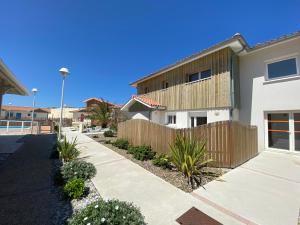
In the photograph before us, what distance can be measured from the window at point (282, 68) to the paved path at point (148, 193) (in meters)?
9.44

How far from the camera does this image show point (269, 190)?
4699mm

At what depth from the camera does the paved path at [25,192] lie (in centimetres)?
369

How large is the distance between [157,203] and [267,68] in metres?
10.6

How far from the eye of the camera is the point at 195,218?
137 inches

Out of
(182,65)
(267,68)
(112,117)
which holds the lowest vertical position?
(112,117)

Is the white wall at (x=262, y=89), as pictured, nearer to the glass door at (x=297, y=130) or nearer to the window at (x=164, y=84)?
the glass door at (x=297, y=130)

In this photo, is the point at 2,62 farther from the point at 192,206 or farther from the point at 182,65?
the point at 182,65

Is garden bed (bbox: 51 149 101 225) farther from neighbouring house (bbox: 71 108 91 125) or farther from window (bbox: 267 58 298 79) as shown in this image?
neighbouring house (bbox: 71 108 91 125)

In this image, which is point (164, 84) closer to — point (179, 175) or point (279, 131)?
point (279, 131)

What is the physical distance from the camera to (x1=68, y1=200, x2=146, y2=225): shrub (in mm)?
2736

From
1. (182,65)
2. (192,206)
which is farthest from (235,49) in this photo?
(192,206)

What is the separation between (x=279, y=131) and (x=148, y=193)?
9.29 metres

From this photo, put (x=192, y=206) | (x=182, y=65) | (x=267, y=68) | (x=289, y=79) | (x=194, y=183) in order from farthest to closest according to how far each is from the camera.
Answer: (x=182, y=65)
(x=267, y=68)
(x=289, y=79)
(x=194, y=183)
(x=192, y=206)

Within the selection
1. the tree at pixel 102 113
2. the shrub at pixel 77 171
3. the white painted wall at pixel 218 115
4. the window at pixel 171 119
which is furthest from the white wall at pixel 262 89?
the tree at pixel 102 113
